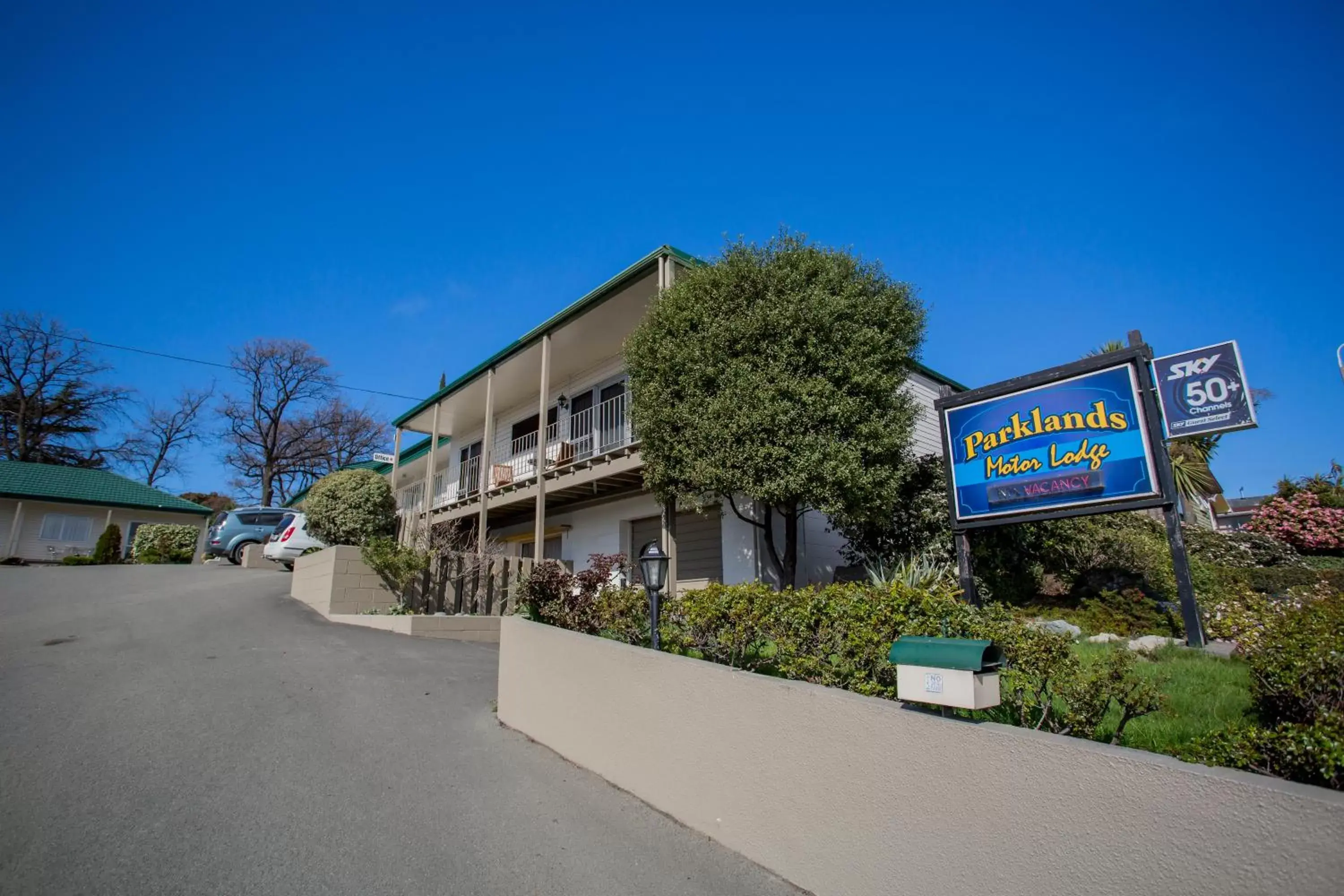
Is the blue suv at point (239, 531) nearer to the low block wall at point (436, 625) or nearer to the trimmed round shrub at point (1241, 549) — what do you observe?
the low block wall at point (436, 625)

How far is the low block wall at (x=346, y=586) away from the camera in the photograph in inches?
473

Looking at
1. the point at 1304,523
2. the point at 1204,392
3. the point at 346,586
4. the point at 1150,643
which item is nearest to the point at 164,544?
the point at 346,586

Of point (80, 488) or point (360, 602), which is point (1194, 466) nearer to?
point (360, 602)

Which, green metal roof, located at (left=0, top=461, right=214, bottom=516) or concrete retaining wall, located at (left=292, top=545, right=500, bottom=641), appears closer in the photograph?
concrete retaining wall, located at (left=292, top=545, right=500, bottom=641)

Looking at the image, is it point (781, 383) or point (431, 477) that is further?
point (431, 477)

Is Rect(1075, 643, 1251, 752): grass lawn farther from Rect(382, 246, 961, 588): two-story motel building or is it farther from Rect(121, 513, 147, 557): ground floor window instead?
Rect(121, 513, 147, 557): ground floor window

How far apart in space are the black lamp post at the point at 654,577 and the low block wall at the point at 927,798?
1.07ft

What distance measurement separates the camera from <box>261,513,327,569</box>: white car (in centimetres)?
1761

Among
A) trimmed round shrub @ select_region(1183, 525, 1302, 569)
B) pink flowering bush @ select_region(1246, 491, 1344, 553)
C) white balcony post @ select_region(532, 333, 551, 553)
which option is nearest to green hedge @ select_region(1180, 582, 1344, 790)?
trimmed round shrub @ select_region(1183, 525, 1302, 569)

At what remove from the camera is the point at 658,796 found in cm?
455

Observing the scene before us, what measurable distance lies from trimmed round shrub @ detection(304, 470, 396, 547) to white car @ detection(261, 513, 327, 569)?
1.40 meters

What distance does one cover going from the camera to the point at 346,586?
12070 millimetres

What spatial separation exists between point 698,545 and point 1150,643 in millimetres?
7310

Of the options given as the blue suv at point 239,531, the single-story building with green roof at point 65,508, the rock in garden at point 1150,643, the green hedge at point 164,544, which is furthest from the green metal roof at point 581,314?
the single-story building with green roof at point 65,508
